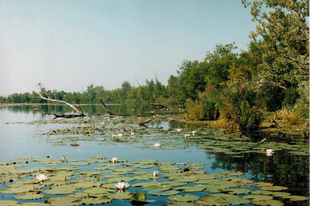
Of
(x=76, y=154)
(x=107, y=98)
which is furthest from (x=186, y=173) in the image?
(x=107, y=98)

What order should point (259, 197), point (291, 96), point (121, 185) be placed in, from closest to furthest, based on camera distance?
point (259, 197)
point (121, 185)
point (291, 96)

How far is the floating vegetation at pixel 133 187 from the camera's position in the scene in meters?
4.12

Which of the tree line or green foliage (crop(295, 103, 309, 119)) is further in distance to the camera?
green foliage (crop(295, 103, 309, 119))

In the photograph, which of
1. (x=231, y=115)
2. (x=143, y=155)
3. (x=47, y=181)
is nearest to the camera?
(x=47, y=181)

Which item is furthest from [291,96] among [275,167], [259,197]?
[259,197]

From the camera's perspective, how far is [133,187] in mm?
4930

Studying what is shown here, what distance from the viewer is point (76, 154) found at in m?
8.33

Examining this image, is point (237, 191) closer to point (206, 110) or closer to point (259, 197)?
point (259, 197)

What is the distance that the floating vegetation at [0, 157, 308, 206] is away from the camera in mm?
4120

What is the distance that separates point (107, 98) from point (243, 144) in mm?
118766

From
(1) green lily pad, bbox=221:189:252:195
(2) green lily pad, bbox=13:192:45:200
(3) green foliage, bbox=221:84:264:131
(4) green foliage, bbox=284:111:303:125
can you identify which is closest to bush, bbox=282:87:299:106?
(4) green foliage, bbox=284:111:303:125

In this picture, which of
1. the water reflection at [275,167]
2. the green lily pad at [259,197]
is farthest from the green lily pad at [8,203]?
the water reflection at [275,167]

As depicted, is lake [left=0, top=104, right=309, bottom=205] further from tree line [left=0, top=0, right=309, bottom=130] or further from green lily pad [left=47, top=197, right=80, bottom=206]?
tree line [left=0, top=0, right=309, bottom=130]

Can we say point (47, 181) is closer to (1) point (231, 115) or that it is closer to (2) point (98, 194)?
(2) point (98, 194)
